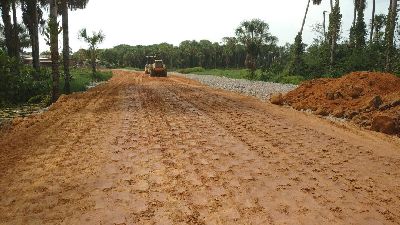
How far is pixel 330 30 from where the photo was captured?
1200 inches

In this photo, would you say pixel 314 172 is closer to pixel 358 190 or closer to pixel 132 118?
pixel 358 190

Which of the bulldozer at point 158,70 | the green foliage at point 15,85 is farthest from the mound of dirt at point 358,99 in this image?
the bulldozer at point 158,70

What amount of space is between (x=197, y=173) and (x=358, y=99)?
8.82 meters

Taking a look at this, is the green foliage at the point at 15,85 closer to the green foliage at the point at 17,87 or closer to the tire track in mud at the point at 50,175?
the green foliage at the point at 17,87

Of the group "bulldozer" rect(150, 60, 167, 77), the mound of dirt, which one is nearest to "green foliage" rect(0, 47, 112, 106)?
the mound of dirt

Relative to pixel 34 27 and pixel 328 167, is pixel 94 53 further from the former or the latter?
pixel 328 167

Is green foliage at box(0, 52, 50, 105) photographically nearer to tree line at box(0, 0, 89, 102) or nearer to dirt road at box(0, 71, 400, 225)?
tree line at box(0, 0, 89, 102)

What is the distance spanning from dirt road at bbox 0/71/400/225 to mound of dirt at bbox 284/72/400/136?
0.96 meters

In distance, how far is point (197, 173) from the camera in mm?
5277

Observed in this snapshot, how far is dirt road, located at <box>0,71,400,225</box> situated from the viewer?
4.01m

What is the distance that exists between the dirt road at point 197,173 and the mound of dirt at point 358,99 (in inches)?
37.8

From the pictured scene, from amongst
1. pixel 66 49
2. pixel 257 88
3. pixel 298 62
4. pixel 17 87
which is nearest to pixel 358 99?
pixel 257 88

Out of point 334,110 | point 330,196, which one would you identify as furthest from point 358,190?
point 334,110

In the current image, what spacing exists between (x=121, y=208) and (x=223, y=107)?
8422mm
